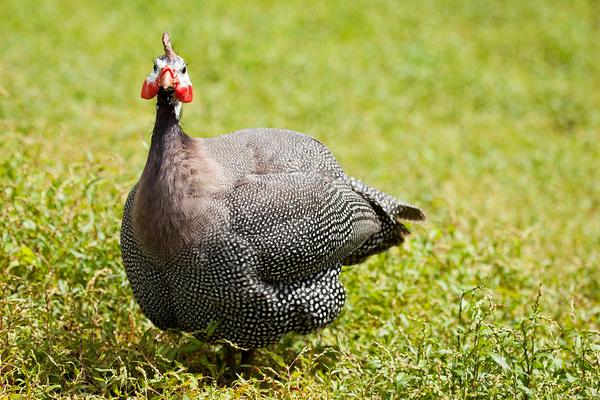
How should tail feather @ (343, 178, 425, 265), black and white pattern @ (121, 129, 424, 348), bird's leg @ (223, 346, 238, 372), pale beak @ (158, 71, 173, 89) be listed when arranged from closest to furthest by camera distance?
pale beak @ (158, 71, 173, 89)
black and white pattern @ (121, 129, 424, 348)
bird's leg @ (223, 346, 238, 372)
tail feather @ (343, 178, 425, 265)

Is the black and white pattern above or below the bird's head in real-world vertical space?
below

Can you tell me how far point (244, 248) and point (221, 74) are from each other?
4991 mm

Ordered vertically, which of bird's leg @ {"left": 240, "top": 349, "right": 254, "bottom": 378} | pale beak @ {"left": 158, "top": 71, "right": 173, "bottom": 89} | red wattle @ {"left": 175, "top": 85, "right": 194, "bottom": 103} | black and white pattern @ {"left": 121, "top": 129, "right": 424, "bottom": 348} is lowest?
bird's leg @ {"left": 240, "top": 349, "right": 254, "bottom": 378}

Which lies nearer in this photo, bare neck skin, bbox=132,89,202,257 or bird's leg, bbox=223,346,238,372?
bare neck skin, bbox=132,89,202,257

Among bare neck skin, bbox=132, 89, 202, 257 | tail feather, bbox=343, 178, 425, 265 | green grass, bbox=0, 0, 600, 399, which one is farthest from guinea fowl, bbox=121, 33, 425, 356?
tail feather, bbox=343, 178, 425, 265

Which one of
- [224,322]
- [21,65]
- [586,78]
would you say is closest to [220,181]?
[224,322]

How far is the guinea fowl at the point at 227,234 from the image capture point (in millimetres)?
3174

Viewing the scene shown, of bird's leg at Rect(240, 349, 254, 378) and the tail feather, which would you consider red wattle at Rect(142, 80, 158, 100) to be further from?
bird's leg at Rect(240, 349, 254, 378)

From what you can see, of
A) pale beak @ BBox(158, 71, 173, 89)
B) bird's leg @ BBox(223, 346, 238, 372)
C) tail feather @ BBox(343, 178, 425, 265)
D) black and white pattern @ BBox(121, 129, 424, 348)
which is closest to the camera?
pale beak @ BBox(158, 71, 173, 89)

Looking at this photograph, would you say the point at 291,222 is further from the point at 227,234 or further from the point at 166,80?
the point at 166,80

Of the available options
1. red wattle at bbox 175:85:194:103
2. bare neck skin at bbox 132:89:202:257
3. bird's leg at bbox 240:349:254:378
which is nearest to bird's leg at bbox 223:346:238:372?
bird's leg at bbox 240:349:254:378

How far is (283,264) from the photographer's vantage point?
3303mm

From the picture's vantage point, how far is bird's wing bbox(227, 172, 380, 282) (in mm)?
3250

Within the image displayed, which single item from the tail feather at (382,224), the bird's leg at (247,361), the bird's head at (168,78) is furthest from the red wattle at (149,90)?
the bird's leg at (247,361)
